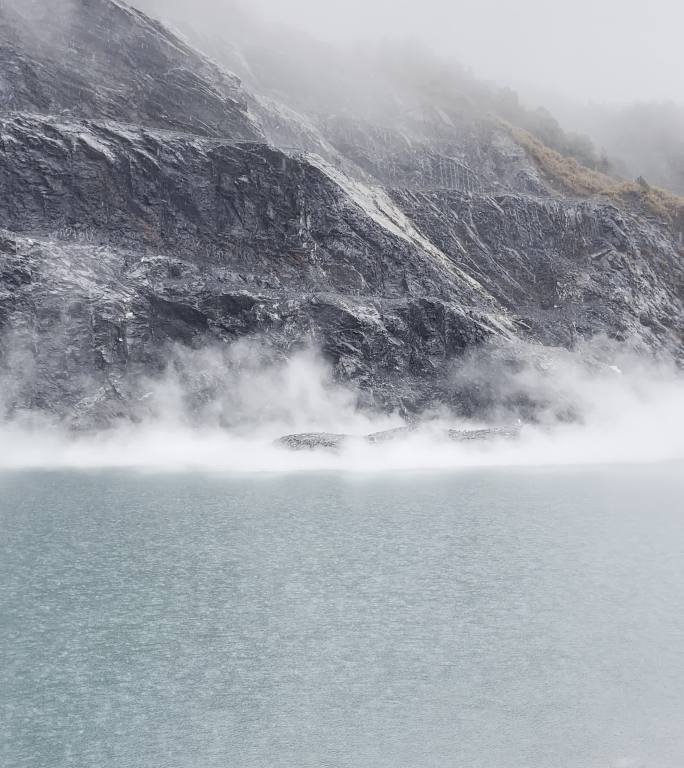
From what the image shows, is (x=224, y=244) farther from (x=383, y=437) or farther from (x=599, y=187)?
(x=599, y=187)

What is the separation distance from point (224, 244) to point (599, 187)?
5343 cm

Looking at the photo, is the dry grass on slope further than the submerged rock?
Yes

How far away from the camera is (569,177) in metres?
106

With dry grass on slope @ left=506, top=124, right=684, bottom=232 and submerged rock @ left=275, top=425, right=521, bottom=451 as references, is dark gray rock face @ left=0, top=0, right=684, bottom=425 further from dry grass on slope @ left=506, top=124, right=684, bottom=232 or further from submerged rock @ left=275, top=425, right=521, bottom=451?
dry grass on slope @ left=506, top=124, right=684, bottom=232

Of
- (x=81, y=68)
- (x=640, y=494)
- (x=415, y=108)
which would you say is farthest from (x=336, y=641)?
(x=415, y=108)

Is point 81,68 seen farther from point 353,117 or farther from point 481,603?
point 481,603

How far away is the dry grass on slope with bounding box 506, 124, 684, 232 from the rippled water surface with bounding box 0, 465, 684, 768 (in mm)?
69772

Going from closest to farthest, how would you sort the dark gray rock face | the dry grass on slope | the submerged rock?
the submerged rock < the dark gray rock face < the dry grass on slope

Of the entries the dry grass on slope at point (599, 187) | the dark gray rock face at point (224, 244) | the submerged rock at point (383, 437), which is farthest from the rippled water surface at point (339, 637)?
the dry grass on slope at point (599, 187)

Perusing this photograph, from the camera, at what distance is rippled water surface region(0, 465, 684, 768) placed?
17953 mm

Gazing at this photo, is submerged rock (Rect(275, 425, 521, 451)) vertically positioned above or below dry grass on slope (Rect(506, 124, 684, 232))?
below

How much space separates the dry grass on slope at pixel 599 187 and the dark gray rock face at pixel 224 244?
9.39 meters

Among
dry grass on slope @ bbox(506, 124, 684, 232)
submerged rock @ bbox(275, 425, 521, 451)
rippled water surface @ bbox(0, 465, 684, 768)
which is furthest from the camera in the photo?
dry grass on slope @ bbox(506, 124, 684, 232)

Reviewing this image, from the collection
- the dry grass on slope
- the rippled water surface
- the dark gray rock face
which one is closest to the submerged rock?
the dark gray rock face
